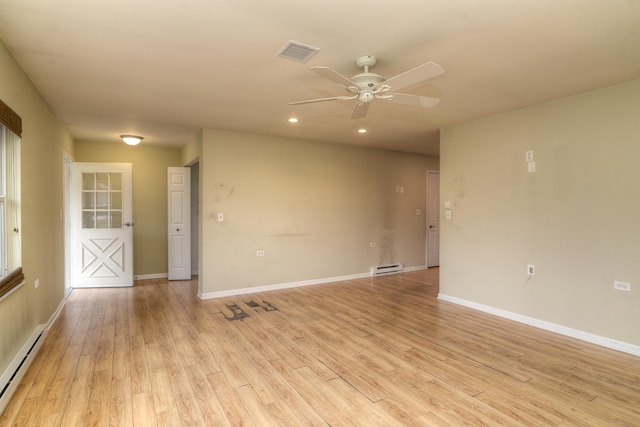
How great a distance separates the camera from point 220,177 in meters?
5.07

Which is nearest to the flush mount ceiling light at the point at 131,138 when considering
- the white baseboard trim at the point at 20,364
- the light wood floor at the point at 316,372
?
the light wood floor at the point at 316,372

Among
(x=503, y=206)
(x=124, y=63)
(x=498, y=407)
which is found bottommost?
(x=498, y=407)

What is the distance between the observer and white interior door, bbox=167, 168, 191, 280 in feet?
20.6

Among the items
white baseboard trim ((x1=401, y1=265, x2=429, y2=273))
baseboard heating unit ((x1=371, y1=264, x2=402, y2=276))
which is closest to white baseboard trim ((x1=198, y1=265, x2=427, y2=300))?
baseboard heating unit ((x1=371, y1=264, x2=402, y2=276))

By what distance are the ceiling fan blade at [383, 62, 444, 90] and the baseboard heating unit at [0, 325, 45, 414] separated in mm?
3382

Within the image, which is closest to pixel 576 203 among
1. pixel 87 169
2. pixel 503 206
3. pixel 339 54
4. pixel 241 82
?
pixel 503 206

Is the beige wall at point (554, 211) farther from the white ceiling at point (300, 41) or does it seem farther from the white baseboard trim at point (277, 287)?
the white baseboard trim at point (277, 287)

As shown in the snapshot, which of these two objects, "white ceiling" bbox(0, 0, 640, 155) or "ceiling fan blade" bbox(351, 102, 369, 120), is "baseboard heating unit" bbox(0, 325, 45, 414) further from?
"ceiling fan blade" bbox(351, 102, 369, 120)

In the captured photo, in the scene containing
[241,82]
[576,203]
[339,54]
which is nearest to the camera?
[339,54]

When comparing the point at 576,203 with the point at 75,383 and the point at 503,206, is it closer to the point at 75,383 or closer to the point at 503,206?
the point at 503,206

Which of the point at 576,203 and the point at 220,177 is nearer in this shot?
the point at 576,203

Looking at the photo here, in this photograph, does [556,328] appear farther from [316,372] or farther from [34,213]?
[34,213]

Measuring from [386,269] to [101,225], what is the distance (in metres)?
5.24

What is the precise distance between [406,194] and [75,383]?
6058 millimetres
